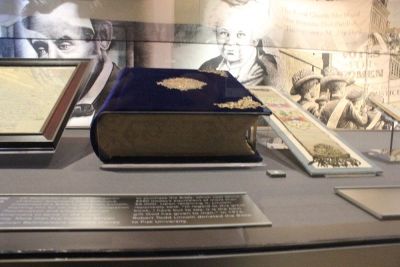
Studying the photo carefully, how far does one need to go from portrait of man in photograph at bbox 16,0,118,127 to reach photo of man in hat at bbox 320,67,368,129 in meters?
0.66

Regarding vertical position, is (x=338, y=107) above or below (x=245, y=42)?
below

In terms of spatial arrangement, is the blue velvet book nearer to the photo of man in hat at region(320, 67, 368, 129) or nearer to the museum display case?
the museum display case

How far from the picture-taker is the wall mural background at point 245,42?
3.78 feet

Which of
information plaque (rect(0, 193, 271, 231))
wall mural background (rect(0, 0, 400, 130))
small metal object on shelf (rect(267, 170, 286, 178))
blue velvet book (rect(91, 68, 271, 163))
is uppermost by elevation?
wall mural background (rect(0, 0, 400, 130))

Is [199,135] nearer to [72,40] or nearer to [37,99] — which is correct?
[37,99]

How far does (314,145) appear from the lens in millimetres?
806

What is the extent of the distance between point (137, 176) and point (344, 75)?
876 mm

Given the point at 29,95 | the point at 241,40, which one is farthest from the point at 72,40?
the point at 241,40

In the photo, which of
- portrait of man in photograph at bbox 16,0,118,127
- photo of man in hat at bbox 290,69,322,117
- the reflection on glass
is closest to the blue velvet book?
the reflection on glass

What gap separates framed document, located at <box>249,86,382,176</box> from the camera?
0.75 m

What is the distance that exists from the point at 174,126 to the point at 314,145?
0.95ft

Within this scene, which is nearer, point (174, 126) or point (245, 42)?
point (174, 126)

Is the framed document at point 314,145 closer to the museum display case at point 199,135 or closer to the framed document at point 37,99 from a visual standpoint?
the museum display case at point 199,135

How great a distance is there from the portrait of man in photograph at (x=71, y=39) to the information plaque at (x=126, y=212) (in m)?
0.63
